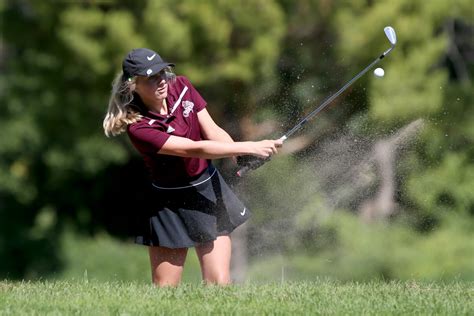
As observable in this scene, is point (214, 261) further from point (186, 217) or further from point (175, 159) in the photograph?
point (175, 159)

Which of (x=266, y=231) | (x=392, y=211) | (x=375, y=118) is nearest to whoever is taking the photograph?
(x=266, y=231)

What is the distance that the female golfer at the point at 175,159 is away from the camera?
756cm

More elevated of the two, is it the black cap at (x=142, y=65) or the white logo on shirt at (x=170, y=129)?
the black cap at (x=142, y=65)

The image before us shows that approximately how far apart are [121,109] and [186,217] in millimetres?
875

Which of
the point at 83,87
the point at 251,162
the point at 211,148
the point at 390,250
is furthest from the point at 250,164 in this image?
the point at 83,87

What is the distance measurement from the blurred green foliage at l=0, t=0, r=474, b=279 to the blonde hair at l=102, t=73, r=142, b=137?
220 inches

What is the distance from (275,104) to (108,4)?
363 centimetres

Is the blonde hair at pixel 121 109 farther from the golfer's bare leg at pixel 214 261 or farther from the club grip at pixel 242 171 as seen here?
the golfer's bare leg at pixel 214 261

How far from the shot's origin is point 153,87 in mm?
7562

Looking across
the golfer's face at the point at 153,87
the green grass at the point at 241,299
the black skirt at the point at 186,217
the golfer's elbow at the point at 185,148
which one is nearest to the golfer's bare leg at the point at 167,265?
the black skirt at the point at 186,217

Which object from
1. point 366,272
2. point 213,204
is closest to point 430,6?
point 366,272

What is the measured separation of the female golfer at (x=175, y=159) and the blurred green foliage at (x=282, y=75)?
16.9 feet

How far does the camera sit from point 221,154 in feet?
24.9

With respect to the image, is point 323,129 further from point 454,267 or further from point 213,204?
point 213,204
